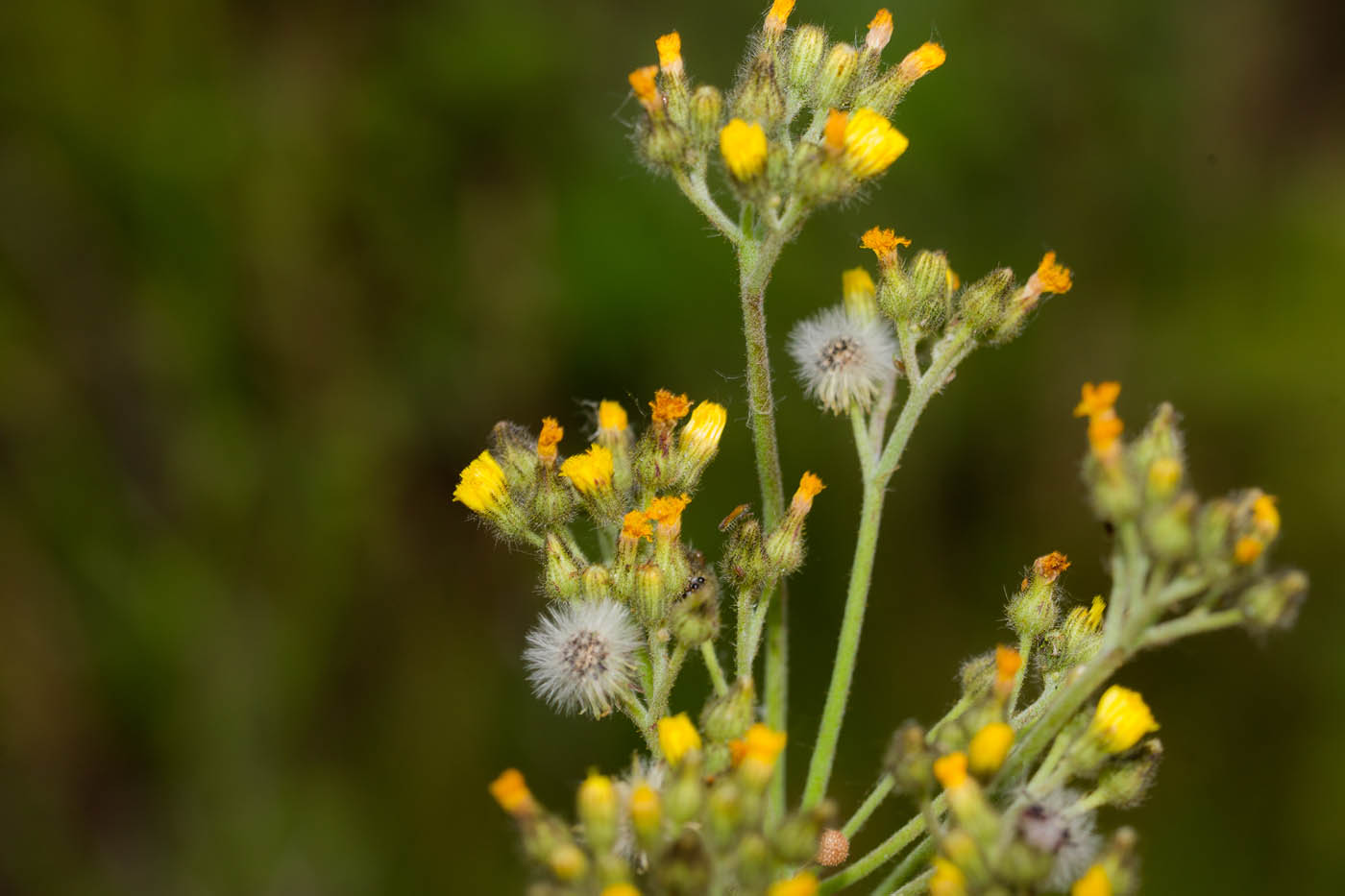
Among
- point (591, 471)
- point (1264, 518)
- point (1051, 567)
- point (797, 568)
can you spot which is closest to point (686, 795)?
point (797, 568)

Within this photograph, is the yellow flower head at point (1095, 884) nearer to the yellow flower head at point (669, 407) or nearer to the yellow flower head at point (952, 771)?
the yellow flower head at point (952, 771)

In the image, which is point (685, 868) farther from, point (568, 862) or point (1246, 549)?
point (1246, 549)

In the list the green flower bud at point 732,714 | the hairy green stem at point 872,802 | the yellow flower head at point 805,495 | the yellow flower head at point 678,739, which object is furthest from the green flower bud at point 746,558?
the hairy green stem at point 872,802

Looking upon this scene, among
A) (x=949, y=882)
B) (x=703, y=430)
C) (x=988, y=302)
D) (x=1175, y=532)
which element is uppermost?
(x=703, y=430)

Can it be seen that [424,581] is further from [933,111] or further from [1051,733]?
[1051,733]

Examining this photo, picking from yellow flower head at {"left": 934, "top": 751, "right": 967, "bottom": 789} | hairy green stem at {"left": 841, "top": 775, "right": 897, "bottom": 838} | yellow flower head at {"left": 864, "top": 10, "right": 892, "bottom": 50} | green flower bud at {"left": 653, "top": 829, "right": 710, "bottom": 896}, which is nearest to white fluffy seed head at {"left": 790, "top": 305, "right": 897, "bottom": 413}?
yellow flower head at {"left": 864, "top": 10, "right": 892, "bottom": 50}

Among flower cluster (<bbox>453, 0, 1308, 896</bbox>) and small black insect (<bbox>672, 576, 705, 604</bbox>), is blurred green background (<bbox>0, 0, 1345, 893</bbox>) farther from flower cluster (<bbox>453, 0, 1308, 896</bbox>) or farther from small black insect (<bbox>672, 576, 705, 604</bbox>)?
small black insect (<bbox>672, 576, 705, 604</bbox>)

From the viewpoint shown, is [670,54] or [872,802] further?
[670,54]
